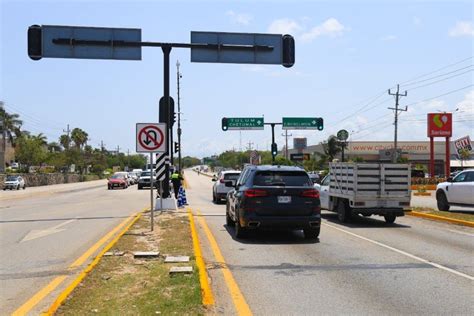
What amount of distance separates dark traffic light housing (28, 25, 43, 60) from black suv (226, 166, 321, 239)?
11.0m

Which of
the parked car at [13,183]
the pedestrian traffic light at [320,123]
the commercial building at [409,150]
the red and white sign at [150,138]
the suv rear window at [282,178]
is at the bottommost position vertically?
the parked car at [13,183]

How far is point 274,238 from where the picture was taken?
13070mm

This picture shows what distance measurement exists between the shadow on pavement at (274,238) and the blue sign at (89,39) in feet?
29.7

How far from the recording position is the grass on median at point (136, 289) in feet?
20.4

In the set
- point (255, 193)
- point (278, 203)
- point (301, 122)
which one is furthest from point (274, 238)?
point (301, 122)

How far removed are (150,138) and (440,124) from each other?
151 ft

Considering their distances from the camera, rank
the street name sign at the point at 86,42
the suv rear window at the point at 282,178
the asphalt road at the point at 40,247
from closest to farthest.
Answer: the asphalt road at the point at 40,247
the suv rear window at the point at 282,178
the street name sign at the point at 86,42

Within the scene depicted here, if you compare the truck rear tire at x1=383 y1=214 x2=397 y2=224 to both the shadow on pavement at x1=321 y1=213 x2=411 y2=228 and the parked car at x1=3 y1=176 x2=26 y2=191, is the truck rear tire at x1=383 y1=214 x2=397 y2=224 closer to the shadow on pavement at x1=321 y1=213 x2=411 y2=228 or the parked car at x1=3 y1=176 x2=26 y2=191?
the shadow on pavement at x1=321 y1=213 x2=411 y2=228

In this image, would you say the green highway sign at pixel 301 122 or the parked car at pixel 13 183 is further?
the parked car at pixel 13 183

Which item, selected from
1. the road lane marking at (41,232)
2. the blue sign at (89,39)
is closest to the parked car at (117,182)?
the blue sign at (89,39)

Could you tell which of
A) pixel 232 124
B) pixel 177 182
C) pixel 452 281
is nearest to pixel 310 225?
pixel 452 281

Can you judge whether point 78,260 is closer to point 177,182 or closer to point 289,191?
point 289,191

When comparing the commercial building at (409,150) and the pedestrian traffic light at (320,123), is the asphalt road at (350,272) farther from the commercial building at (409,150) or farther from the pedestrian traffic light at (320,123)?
the commercial building at (409,150)

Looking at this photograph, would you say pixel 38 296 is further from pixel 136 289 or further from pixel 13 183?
pixel 13 183
